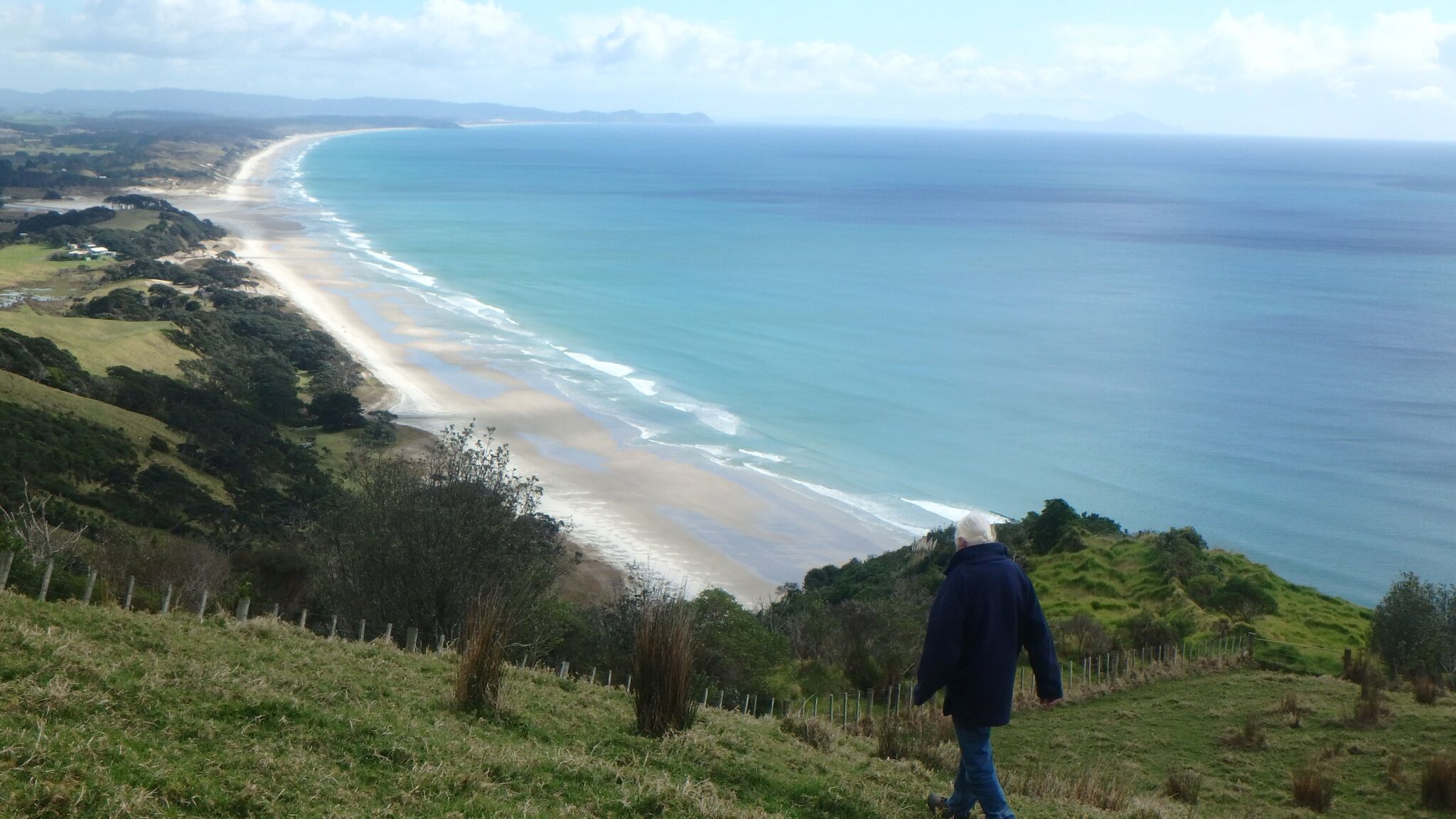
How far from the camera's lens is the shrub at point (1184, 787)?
9000 millimetres

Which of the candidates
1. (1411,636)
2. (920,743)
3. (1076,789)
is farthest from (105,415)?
(1411,636)

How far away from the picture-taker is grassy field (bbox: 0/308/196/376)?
3756 centimetres

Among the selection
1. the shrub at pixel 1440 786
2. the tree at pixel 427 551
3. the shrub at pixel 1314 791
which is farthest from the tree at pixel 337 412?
the shrub at pixel 1440 786

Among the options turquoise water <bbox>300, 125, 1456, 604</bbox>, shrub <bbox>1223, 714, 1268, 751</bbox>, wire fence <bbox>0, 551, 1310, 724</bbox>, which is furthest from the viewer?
turquoise water <bbox>300, 125, 1456, 604</bbox>

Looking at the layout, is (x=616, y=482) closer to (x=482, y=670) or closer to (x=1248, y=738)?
(x=1248, y=738)

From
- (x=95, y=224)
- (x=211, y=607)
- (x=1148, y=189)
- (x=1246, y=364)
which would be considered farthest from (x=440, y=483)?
(x=1148, y=189)

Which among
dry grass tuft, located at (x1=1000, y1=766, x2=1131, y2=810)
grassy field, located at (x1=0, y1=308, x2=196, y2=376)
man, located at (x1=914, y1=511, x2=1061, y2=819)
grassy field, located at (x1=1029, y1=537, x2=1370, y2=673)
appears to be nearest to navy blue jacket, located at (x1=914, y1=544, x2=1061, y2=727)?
man, located at (x1=914, y1=511, x2=1061, y2=819)

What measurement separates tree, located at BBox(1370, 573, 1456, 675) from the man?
1447 cm

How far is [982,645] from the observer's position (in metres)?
5.68

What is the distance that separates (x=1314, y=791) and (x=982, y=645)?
5205mm

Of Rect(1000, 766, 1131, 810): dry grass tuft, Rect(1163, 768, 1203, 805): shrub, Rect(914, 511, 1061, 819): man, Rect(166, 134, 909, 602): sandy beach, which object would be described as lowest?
Rect(166, 134, 909, 602): sandy beach

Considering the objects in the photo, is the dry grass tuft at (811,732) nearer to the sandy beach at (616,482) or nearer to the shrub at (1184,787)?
the shrub at (1184,787)

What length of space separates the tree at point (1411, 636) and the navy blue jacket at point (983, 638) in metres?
14.5

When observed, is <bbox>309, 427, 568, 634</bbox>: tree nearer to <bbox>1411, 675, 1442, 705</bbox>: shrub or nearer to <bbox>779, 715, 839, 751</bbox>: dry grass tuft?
<bbox>779, 715, 839, 751</bbox>: dry grass tuft
